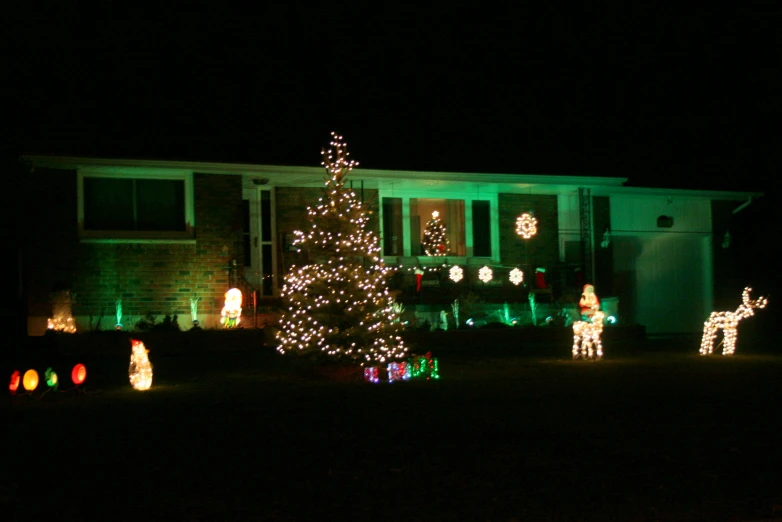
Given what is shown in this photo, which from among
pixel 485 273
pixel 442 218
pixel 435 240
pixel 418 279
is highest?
pixel 442 218

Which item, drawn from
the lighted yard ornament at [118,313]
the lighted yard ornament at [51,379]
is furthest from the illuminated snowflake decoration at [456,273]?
the lighted yard ornament at [51,379]

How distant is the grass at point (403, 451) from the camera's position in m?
6.45

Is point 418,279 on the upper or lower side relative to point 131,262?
lower

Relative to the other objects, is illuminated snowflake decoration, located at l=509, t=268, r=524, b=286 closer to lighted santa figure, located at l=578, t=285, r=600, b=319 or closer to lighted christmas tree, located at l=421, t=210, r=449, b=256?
lighted christmas tree, located at l=421, t=210, r=449, b=256

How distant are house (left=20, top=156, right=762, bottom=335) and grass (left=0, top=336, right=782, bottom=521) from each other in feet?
19.5

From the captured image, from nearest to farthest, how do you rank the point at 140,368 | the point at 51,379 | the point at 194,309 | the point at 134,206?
the point at 51,379 < the point at 140,368 < the point at 194,309 < the point at 134,206

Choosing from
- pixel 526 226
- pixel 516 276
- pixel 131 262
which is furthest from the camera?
pixel 526 226

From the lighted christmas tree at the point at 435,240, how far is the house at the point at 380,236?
20 cm

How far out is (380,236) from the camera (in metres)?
21.6

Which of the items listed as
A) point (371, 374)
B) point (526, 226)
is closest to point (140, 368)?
point (371, 374)

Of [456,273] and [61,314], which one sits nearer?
[61,314]

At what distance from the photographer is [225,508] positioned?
20.7 ft

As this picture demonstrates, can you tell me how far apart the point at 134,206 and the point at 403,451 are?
12.9 metres

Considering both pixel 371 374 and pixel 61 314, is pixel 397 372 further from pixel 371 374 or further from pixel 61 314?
pixel 61 314
